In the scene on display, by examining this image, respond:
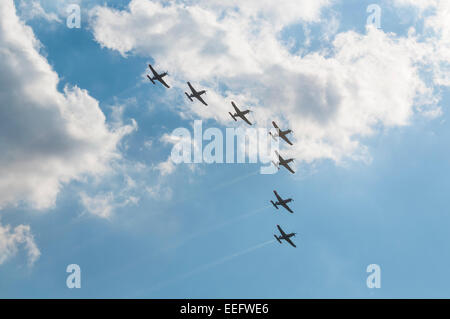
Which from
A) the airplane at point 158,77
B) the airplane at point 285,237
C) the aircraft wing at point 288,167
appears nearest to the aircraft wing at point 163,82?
the airplane at point 158,77

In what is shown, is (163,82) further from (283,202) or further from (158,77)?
(283,202)

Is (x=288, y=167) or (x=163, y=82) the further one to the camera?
(x=288, y=167)

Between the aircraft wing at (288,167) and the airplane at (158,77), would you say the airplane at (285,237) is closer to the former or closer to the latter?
the aircraft wing at (288,167)

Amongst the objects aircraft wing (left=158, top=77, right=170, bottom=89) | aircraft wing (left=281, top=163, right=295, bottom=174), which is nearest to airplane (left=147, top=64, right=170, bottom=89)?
aircraft wing (left=158, top=77, right=170, bottom=89)

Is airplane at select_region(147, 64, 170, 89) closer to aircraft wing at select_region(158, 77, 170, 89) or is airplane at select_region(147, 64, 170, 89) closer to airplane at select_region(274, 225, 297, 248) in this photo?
aircraft wing at select_region(158, 77, 170, 89)

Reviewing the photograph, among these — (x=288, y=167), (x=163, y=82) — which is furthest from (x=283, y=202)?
(x=163, y=82)

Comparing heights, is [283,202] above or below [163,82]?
below

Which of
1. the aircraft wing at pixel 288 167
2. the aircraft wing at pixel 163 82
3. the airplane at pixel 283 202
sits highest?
the aircraft wing at pixel 163 82
